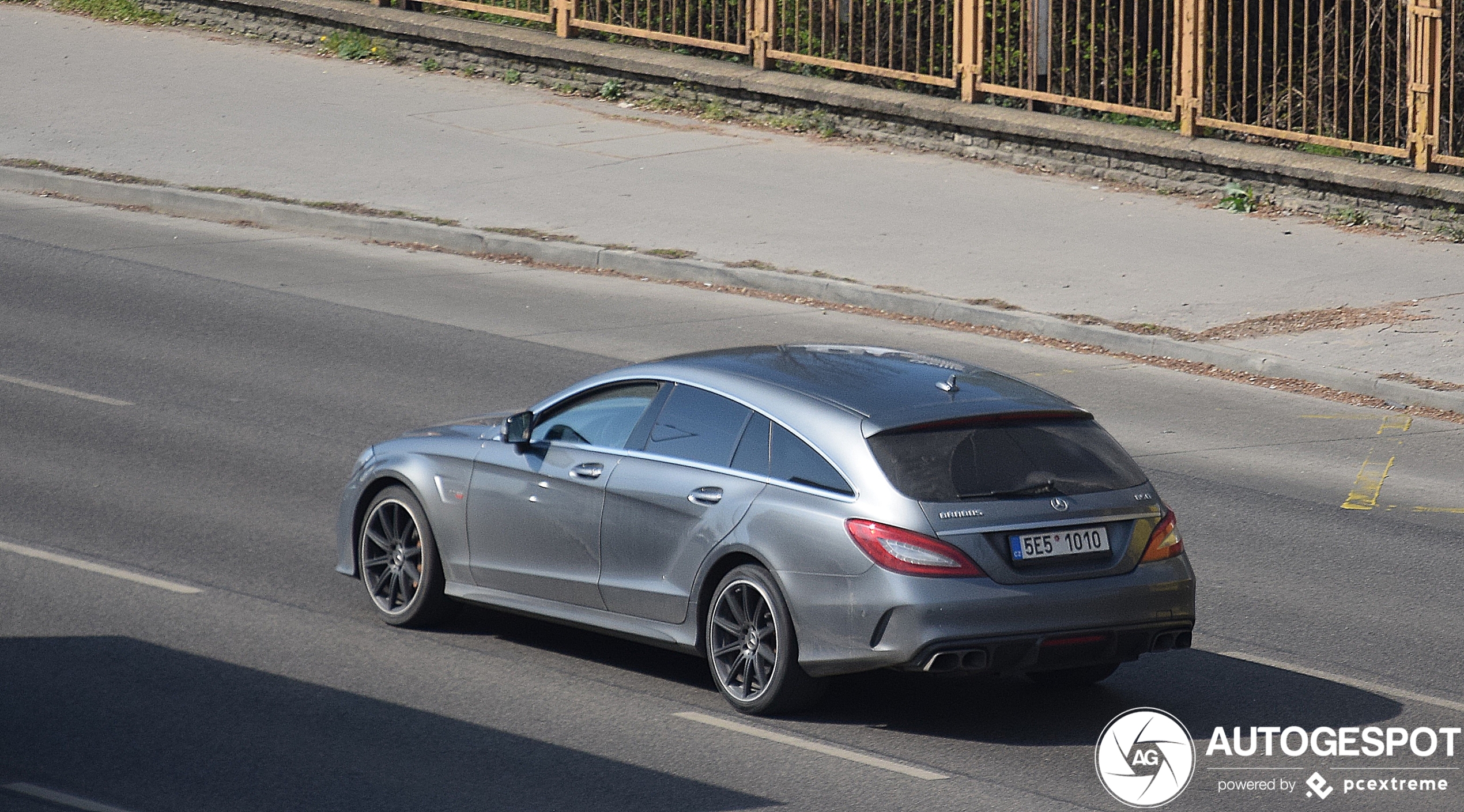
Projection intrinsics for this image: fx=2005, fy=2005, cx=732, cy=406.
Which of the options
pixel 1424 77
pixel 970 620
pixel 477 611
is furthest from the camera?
pixel 1424 77

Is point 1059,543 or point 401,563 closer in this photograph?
point 1059,543

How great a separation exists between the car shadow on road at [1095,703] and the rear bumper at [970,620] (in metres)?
0.39

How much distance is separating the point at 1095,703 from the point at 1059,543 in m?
0.95

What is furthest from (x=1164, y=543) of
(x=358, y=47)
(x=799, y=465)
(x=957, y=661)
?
(x=358, y=47)

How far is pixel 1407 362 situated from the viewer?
48.3 ft

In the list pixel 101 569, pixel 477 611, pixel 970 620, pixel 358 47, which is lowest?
pixel 477 611

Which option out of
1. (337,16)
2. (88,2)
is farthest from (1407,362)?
(88,2)

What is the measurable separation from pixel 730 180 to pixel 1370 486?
397 inches

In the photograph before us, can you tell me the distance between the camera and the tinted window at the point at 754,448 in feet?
26.7

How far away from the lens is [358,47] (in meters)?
26.7

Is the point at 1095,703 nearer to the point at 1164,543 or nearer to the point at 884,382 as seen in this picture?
the point at 1164,543

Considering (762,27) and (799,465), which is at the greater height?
(762,27)

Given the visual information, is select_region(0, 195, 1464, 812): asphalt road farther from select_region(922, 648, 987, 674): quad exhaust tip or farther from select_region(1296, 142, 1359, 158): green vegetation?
select_region(1296, 142, 1359, 158): green vegetation

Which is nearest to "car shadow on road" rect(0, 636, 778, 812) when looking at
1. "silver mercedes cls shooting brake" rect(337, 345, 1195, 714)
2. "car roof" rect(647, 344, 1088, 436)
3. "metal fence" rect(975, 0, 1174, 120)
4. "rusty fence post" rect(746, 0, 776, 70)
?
"silver mercedes cls shooting brake" rect(337, 345, 1195, 714)
